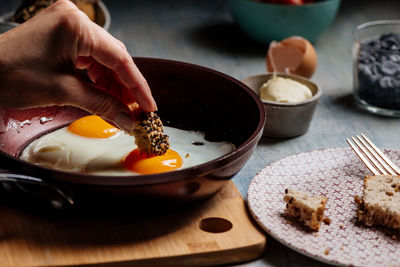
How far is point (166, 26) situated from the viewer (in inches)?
108

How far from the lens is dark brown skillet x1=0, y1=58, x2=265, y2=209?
3.76 feet

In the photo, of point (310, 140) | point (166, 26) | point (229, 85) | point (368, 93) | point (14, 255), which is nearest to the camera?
point (14, 255)

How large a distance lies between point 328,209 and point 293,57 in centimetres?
84

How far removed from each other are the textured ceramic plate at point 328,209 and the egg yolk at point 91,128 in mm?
441

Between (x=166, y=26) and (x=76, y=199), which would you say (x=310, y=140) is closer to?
(x=76, y=199)

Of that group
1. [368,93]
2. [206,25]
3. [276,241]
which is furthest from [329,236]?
[206,25]

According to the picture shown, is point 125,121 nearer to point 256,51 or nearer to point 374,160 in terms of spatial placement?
point 374,160

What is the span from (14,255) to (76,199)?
17 cm

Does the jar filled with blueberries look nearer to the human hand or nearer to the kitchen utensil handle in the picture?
the human hand

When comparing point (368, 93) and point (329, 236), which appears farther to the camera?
point (368, 93)

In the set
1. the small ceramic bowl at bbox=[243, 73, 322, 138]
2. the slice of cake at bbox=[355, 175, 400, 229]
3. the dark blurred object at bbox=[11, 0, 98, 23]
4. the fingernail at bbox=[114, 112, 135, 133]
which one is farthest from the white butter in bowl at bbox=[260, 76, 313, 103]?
the dark blurred object at bbox=[11, 0, 98, 23]

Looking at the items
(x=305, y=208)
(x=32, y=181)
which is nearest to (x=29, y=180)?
(x=32, y=181)

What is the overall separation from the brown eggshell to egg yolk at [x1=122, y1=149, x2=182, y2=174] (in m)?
0.76

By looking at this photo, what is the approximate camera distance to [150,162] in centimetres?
138
